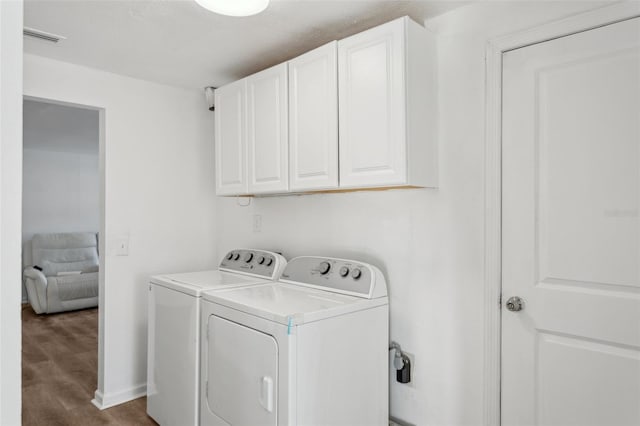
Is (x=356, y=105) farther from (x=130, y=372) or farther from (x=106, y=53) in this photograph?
(x=130, y=372)

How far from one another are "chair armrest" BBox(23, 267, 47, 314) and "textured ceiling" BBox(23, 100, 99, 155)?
1714mm

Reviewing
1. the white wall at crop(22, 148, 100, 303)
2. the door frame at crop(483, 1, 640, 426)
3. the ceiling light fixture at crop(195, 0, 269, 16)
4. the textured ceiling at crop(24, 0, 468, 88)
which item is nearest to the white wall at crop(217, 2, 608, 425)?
the door frame at crop(483, 1, 640, 426)

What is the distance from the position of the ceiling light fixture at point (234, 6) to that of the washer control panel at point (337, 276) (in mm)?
1283

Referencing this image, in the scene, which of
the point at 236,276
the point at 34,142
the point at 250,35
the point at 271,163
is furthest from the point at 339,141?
the point at 34,142

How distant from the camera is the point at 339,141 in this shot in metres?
2.10

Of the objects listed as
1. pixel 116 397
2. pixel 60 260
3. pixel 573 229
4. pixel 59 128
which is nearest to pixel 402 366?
pixel 573 229

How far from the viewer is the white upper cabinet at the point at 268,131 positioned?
7.79ft

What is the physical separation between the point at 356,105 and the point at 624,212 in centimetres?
118

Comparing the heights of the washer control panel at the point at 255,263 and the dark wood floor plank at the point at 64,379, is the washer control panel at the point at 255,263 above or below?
above

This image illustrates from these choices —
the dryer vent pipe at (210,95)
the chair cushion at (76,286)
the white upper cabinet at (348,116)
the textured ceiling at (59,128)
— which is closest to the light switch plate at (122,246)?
the white upper cabinet at (348,116)

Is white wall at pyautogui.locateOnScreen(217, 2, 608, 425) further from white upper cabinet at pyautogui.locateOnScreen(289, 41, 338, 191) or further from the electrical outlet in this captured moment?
the electrical outlet

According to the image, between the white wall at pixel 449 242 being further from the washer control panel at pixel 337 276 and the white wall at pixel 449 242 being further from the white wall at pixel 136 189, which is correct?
the white wall at pixel 136 189

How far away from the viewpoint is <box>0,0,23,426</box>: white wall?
0.32 metres

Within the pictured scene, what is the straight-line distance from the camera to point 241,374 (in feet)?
6.22
